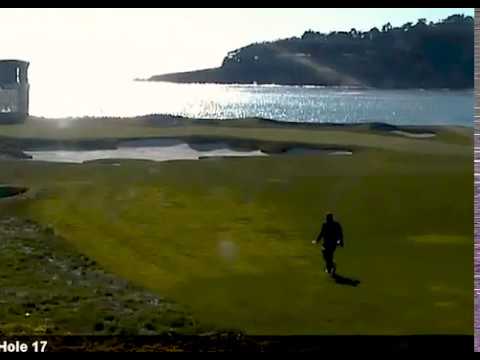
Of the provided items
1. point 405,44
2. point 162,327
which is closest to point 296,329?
point 162,327

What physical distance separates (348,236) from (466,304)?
787 mm

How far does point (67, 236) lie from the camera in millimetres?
5215

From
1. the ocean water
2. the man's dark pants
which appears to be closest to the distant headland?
the ocean water

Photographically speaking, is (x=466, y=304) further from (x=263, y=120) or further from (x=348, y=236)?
(x=263, y=120)

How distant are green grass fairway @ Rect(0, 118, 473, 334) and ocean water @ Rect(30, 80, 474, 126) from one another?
0.81ft

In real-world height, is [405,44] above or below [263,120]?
above

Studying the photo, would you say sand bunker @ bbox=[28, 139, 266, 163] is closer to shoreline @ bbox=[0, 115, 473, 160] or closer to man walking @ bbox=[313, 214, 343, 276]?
shoreline @ bbox=[0, 115, 473, 160]

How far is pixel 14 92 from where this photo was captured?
17.8 ft

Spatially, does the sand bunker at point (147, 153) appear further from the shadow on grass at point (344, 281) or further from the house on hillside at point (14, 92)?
the shadow on grass at point (344, 281)

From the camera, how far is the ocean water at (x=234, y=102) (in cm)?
536

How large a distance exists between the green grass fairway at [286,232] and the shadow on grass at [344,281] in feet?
0.09

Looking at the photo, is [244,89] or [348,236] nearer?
[348,236]

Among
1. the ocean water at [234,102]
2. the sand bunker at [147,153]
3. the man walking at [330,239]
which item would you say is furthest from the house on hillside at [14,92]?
the man walking at [330,239]
